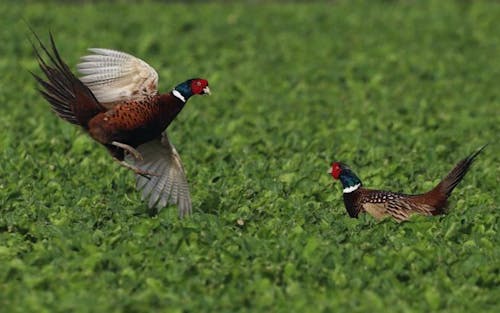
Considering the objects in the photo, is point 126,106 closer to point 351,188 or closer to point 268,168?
point 351,188

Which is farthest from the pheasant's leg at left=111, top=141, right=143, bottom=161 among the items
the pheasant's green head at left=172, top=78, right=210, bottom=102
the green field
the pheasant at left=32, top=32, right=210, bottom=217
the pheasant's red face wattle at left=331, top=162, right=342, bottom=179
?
the pheasant's red face wattle at left=331, top=162, right=342, bottom=179

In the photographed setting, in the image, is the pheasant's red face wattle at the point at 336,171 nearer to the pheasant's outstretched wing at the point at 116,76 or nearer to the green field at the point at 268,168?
the green field at the point at 268,168

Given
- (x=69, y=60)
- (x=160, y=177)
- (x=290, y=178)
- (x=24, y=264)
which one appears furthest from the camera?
(x=69, y=60)

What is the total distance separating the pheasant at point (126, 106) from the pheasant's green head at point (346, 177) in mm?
1193

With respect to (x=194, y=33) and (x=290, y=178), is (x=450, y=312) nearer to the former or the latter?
(x=290, y=178)

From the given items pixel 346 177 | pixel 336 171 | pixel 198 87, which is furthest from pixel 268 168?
pixel 198 87

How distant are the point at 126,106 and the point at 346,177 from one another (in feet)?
5.70

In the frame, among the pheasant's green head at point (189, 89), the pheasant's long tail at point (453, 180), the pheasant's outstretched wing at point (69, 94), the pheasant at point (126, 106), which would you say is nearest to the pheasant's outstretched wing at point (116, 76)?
the pheasant at point (126, 106)

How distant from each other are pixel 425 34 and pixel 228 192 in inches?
413

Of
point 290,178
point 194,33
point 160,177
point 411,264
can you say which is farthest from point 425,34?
point 411,264

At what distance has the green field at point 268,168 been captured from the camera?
7082 millimetres

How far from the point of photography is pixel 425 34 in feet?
64.1

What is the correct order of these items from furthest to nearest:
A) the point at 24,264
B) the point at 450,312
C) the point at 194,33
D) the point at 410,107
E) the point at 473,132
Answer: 1. the point at 194,33
2. the point at 410,107
3. the point at 473,132
4. the point at 24,264
5. the point at 450,312

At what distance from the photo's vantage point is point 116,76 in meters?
9.20
